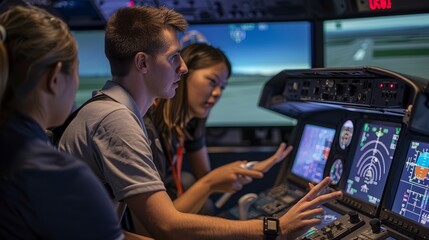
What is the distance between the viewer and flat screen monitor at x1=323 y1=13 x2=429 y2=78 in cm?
314

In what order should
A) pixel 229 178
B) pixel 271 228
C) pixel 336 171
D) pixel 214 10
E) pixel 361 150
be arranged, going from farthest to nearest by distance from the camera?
1. pixel 214 10
2. pixel 229 178
3. pixel 336 171
4. pixel 361 150
5. pixel 271 228

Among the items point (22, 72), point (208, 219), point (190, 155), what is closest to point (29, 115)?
point (22, 72)

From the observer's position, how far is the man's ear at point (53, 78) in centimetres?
131

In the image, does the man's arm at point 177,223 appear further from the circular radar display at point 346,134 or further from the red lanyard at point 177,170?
the red lanyard at point 177,170

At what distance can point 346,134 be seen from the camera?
8.05 ft

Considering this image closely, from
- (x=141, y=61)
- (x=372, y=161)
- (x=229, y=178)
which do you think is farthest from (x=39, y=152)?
(x=229, y=178)

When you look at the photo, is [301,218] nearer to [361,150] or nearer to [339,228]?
[339,228]

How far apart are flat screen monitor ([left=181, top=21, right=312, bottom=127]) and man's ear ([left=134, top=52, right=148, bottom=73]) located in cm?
181

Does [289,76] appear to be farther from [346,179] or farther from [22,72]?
[22,72]

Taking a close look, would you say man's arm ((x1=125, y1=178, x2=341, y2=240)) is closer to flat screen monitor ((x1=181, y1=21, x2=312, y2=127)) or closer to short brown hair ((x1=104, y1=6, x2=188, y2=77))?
short brown hair ((x1=104, y1=6, x2=188, y2=77))

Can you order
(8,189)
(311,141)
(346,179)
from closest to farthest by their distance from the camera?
1. (8,189)
2. (346,179)
3. (311,141)

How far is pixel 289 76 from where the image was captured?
2.62 m

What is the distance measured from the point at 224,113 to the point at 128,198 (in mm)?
2224

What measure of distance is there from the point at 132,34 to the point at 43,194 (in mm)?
891
